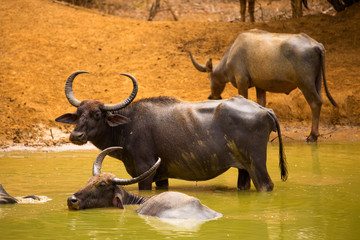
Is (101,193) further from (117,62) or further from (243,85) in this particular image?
(117,62)

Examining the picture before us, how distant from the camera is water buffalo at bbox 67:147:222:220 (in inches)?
261

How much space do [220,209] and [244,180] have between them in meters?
1.61

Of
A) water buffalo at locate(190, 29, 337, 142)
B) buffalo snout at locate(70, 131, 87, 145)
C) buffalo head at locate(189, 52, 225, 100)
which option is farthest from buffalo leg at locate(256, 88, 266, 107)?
buffalo snout at locate(70, 131, 87, 145)

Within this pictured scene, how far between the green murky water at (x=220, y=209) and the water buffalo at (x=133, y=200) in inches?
4.9

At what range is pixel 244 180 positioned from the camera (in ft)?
28.8

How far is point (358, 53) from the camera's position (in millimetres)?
20062

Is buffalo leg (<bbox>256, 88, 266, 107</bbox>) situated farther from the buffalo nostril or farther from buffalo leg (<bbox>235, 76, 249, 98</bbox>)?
the buffalo nostril

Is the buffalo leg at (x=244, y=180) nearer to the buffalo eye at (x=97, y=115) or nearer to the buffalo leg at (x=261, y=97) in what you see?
the buffalo eye at (x=97, y=115)

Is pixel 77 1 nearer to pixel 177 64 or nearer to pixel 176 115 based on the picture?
pixel 177 64

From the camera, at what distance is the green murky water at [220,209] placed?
19.6 ft

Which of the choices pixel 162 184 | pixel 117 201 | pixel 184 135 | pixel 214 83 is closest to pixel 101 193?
pixel 117 201

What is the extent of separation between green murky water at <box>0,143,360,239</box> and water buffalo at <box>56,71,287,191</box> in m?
0.36

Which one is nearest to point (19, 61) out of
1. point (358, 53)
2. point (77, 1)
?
point (77, 1)

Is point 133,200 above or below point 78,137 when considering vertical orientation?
below
